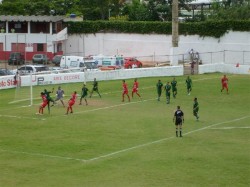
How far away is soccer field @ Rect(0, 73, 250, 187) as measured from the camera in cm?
2798

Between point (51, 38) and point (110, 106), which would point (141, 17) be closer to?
point (51, 38)

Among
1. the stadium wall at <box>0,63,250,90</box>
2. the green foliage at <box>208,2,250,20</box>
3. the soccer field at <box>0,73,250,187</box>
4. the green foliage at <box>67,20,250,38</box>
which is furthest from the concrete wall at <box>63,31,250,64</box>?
the soccer field at <box>0,73,250,187</box>

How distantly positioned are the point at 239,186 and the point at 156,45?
2621 inches

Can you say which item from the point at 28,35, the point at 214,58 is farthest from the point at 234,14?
A: the point at 28,35

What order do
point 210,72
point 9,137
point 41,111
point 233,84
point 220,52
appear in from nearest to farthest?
point 9,137, point 41,111, point 233,84, point 210,72, point 220,52

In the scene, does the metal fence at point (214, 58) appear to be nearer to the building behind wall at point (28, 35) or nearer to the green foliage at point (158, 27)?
the green foliage at point (158, 27)

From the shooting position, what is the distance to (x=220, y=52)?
85938 mm

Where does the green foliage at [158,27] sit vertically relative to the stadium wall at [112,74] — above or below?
above

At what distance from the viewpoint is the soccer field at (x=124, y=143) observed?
91.8 feet

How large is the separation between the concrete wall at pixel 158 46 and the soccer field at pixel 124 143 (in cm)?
3089

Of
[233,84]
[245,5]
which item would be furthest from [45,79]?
[245,5]

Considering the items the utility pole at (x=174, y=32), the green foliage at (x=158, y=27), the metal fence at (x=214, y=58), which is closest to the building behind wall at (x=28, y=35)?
the green foliage at (x=158, y=27)

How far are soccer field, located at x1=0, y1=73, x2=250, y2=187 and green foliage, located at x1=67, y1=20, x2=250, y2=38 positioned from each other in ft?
108

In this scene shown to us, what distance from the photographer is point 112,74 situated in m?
66.8
